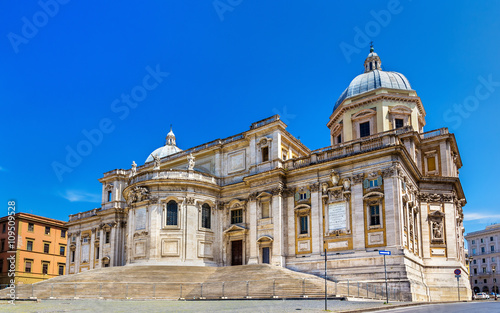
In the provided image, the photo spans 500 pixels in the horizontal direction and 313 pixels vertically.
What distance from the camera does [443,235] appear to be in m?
41.2

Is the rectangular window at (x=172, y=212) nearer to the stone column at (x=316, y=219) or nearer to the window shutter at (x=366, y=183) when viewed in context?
the stone column at (x=316, y=219)

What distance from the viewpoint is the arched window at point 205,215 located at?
45.3 meters

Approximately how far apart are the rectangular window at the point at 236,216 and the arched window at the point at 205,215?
236 centimetres

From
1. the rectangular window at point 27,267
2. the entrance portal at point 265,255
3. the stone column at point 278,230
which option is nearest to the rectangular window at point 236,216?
the entrance portal at point 265,255

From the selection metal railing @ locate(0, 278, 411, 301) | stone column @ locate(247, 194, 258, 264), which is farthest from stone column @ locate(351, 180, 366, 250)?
stone column @ locate(247, 194, 258, 264)

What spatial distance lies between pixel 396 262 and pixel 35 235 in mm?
58820

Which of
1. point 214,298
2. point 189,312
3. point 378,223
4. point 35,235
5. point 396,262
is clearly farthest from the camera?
point 35,235

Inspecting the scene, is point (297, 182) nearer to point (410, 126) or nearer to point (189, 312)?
point (410, 126)

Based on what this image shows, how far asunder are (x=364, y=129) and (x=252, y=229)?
628 inches

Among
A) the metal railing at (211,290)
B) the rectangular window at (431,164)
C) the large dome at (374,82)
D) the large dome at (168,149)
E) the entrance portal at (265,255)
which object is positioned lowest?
the metal railing at (211,290)

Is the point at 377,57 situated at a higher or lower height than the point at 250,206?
higher

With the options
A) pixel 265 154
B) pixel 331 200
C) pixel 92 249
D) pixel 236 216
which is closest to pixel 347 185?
pixel 331 200

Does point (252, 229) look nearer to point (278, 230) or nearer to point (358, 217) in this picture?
point (278, 230)

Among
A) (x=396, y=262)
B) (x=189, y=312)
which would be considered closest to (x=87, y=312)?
(x=189, y=312)
